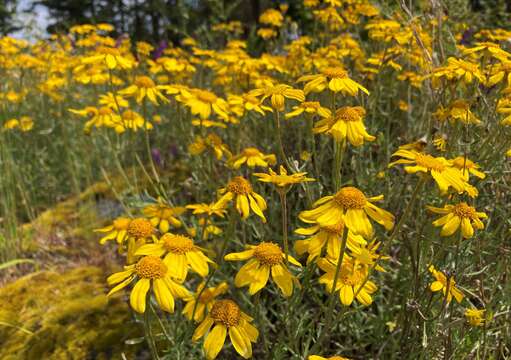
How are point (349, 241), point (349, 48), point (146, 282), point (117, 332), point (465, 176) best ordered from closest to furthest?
point (146, 282)
point (349, 241)
point (465, 176)
point (117, 332)
point (349, 48)

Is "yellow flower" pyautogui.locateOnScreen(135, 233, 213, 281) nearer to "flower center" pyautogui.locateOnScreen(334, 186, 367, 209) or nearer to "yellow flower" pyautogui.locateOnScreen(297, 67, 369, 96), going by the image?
"flower center" pyautogui.locateOnScreen(334, 186, 367, 209)

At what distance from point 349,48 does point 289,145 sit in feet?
2.26

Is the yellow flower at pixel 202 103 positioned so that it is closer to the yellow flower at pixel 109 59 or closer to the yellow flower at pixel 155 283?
the yellow flower at pixel 109 59

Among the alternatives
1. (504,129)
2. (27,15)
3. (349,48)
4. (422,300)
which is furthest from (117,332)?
(27,15)

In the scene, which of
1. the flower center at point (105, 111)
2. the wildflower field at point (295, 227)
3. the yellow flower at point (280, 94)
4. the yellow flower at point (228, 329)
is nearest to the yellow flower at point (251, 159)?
the wildflower field at point (295, 227)

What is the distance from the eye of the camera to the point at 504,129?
5.29 feet

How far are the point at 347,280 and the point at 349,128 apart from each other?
1.36 feet

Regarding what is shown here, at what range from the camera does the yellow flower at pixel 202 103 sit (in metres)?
1.84

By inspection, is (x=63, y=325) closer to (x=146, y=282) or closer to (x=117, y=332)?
(x=117, y=332)

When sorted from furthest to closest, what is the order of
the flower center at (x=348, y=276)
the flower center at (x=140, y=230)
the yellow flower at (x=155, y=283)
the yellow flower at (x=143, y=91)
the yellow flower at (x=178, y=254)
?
the yellow flower at (x=143, y=91) → the flower center at (x=140, y=230) → the flower center at (x=348, y=276) → the yellow flower at (x=178, y=254) → the yellow flower at (x=155, y=283)

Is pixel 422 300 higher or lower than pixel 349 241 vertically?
lower

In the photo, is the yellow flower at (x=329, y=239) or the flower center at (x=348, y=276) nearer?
the yellow flower at (x=329, y=239)

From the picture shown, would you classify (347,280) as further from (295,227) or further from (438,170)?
(295,227)

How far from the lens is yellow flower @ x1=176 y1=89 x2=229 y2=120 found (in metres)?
1.84
